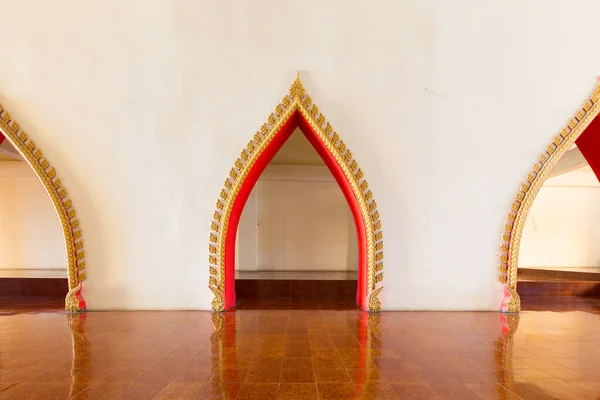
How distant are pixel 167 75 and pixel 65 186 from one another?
5.63 ft

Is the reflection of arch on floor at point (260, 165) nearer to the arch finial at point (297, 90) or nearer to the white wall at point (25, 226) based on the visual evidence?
the arch finial at point (297, 90)

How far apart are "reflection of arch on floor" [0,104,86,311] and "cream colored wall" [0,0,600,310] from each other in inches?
3.8

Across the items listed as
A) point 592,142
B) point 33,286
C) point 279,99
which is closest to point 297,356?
point 279,99

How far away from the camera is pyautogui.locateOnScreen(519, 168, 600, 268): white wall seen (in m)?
7.59

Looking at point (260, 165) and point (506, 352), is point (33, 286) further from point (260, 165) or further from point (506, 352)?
point (506, 352)

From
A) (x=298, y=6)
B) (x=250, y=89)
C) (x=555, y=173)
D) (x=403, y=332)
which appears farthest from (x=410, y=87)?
(x=555, y=173)

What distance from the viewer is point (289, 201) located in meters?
7.21

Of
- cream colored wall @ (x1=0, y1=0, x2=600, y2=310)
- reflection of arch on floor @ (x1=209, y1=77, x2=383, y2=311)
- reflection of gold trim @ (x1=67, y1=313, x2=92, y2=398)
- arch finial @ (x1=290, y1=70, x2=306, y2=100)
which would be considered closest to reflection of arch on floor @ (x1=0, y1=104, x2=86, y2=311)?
cream colored wall @ (x1=0, y1=0, x2=600, y2=310)

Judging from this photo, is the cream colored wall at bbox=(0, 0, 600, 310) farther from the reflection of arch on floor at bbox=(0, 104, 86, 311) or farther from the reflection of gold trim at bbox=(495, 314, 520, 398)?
the reflection of gold trim at bbox=(495, 314, 520, 398)

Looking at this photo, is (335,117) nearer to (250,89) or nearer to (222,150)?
(250,89)

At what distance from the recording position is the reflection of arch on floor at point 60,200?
3658 millimetres

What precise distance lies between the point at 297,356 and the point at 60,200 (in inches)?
125

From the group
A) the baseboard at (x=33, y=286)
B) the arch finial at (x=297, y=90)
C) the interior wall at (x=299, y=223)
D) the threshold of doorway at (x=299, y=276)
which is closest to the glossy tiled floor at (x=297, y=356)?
the baseboard at (x=33, y=286)

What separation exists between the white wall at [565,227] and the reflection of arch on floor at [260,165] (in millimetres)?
5770
